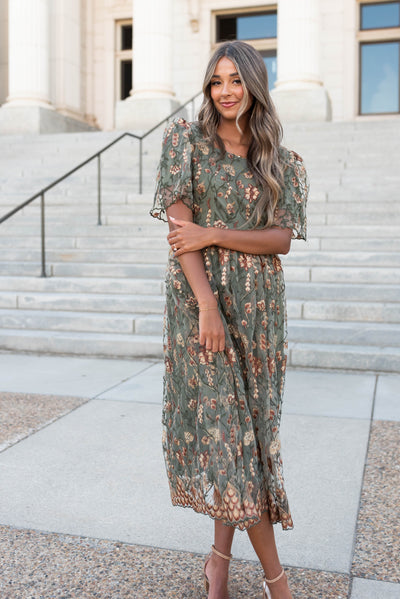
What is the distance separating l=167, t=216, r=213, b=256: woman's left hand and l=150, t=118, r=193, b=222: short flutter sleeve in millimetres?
96

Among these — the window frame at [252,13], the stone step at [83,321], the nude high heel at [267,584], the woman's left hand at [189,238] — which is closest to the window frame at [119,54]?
the window frame at [252,13]

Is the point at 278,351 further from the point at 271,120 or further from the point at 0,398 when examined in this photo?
the point at 0,398

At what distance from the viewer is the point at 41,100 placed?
17.5 metres

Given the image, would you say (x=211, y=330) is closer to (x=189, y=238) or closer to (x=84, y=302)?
(x=189, y=238)

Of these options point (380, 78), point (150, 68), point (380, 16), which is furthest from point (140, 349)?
point (380, 16)

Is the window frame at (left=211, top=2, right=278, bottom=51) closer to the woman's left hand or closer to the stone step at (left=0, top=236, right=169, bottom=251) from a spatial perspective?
the stone step at (left=0, top=236, right=169, bottom=251)

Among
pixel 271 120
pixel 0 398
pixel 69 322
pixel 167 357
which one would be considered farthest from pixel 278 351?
pixel 69 322

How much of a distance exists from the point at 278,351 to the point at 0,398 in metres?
3.42

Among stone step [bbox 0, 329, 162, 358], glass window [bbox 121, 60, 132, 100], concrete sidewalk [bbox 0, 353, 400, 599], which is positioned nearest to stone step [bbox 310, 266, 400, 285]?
stone step [bbox 0, 329, 162, 358]

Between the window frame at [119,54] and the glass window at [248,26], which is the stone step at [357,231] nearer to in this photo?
the glass window at [248,26]

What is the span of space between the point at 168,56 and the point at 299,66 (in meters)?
3.38

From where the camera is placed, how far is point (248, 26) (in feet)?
70.7

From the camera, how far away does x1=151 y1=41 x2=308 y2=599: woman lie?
7.41 ft

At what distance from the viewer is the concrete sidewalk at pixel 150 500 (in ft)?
8.73
